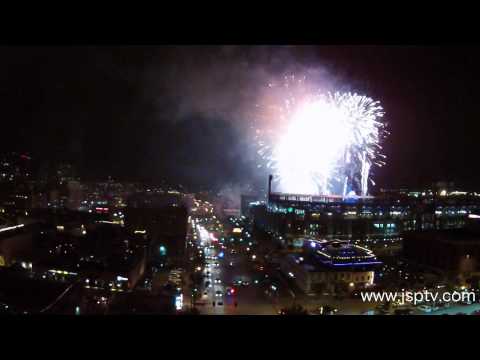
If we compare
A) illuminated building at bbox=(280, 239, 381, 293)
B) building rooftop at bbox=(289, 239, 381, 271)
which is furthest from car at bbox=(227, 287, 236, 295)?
building rooftop at bbox=(289, 239, 381, 271)

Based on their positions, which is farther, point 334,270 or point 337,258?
point 337,258

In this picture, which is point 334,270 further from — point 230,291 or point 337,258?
point 230,291

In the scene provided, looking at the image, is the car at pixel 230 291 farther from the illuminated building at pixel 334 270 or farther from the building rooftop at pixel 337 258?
the building rooftop at pixel 337 258

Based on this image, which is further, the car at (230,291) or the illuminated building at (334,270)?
the car at (230,291)

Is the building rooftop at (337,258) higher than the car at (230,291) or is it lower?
higher

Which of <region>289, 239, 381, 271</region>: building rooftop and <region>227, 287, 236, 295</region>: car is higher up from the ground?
<region>289, 239, 381, 271</region>: building rooftop

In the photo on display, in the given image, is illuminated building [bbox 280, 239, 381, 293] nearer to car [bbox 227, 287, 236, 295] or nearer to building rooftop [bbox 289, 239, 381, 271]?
building rooftop [bbox 289, 239, 381, 271]

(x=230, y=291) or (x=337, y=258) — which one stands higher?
(x=337, y=258)

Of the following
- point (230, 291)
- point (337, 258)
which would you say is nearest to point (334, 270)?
point (337, 258)

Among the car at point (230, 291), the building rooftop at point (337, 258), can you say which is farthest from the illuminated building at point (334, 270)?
the car at point (230, 291)
